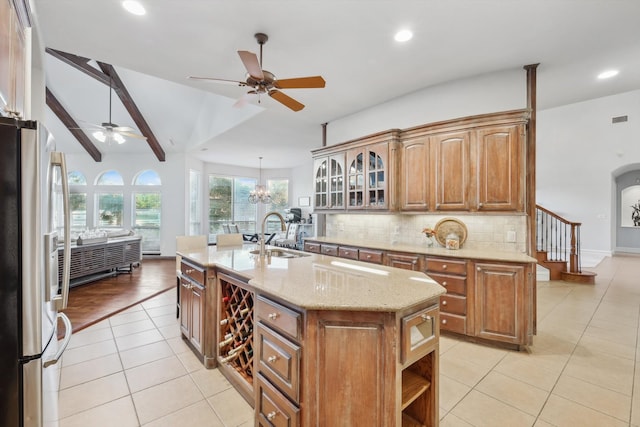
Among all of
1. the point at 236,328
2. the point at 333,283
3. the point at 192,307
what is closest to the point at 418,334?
the point at 333,283

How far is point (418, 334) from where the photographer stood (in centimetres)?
150

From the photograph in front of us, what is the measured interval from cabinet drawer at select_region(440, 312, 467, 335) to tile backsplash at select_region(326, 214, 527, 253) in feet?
3.08

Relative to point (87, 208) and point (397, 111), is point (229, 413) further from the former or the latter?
point (87, 208)

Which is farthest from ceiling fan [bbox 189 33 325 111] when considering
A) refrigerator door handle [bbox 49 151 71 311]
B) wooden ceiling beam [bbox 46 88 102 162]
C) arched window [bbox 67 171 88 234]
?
arched window [bbox 67 171 88 234]

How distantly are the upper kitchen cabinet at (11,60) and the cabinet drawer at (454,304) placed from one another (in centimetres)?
365

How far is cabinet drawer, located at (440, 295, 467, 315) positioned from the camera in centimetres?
301

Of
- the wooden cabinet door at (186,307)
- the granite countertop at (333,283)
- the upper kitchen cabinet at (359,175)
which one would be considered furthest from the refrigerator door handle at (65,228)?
the upper kitchen cabinet at (359,175)

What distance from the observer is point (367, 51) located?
2982 mm

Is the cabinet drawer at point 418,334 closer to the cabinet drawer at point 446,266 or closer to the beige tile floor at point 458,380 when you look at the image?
the beige tile floor at point 458,380

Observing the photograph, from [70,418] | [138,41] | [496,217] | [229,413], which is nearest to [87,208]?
[138,41]

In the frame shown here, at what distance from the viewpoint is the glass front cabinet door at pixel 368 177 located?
4.03 meters

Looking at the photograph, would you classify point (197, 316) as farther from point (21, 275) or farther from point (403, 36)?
point (403, 36)

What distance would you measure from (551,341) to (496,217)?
1.41 m

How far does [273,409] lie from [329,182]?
3728mm
